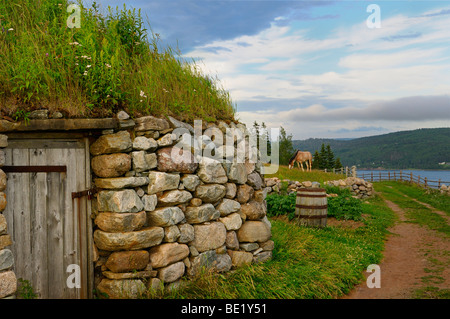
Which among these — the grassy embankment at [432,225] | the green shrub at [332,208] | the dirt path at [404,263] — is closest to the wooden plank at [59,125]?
the dirt path at [404,263]

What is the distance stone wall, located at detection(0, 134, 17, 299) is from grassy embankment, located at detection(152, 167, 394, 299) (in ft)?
6.07

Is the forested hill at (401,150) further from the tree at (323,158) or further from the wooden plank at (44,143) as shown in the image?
the wooden plank at (44,143)

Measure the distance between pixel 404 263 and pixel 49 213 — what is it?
682 centimetres

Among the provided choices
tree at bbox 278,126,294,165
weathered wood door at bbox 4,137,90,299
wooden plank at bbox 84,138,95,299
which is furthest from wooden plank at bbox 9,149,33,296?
tree at bbox 278,126,294,165

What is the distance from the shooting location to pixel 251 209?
6.10 metres

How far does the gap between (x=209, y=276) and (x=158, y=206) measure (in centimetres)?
121

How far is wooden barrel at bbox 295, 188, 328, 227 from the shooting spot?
31.5ft

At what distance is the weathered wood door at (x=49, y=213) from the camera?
4359 mm

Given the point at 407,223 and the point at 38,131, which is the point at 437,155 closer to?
the point at 407,223

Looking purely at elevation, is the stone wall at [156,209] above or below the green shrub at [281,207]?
above

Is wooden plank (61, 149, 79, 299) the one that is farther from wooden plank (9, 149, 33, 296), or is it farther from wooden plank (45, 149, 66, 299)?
wooden plank (9, 149, 33, 296)

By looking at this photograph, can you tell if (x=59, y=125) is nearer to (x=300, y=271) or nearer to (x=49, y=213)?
(x=49, y=213)

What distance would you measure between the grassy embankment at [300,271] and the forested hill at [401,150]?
81288 millimetres
